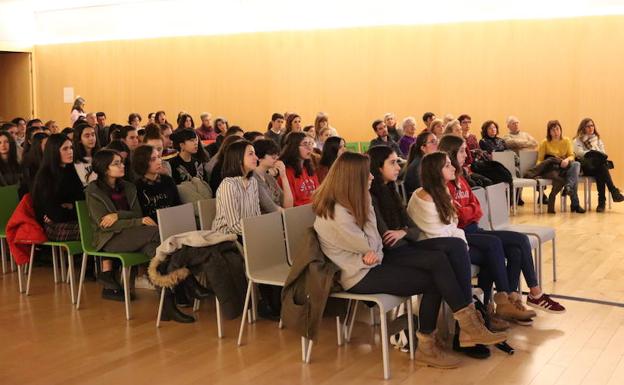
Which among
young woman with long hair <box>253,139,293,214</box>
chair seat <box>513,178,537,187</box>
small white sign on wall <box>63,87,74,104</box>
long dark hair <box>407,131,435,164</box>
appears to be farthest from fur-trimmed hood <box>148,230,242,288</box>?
small white sign on wall <box>63,87,74,104</box>

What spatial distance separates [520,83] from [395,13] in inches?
96.3

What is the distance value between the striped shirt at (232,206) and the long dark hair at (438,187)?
1.23 m

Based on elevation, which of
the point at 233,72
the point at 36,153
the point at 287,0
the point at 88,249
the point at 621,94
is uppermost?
the point at 287,0

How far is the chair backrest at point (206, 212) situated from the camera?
208 inches

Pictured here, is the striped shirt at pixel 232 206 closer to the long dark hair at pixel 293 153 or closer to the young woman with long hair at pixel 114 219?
the young woman with long hair at pixel 114 219

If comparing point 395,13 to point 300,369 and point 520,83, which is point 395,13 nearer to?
point 520,83

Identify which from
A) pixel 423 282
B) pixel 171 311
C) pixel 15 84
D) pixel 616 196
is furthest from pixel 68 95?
pixel 423 282

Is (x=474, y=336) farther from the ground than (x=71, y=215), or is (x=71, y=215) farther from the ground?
(x=71, y=215)

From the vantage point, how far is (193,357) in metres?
4.43

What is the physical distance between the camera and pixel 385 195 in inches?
185

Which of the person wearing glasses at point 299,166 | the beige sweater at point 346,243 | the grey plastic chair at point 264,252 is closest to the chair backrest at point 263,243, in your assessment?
the grey plastic chair at point 264,252

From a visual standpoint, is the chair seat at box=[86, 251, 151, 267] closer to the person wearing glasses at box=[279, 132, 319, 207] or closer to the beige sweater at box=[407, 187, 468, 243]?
the person wearing glasses at box=[279, 132, 319, 207]

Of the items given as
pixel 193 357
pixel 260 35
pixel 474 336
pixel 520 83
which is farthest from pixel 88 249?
pixel 260 35

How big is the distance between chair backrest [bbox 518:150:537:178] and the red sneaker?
17.8 ft
